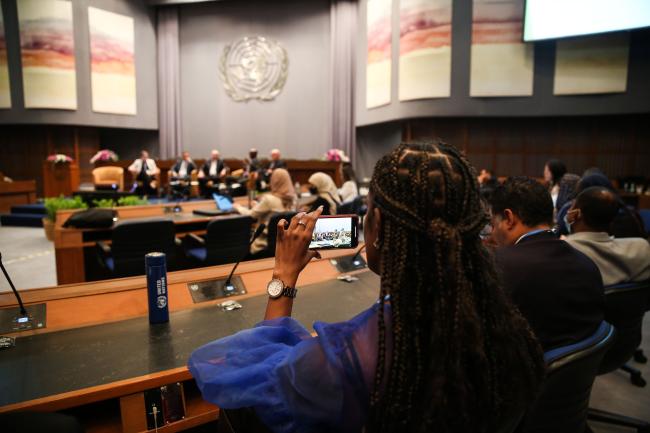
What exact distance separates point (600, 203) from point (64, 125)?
516 inches

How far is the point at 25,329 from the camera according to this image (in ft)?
5.15

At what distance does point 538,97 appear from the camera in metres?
8.89

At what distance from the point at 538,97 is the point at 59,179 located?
34.5 ft

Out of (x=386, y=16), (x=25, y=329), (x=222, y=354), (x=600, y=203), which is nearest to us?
(x=222, y=354)

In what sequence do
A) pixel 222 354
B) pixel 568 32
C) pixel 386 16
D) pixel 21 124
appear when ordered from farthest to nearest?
pixel 21 124, pixel 386 16, pixel 568 32, pixel 222 354

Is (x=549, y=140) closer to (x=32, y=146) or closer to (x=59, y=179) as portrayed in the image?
(x=59, y=179)

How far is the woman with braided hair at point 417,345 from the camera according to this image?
74cm

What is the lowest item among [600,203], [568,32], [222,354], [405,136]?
[222,354]

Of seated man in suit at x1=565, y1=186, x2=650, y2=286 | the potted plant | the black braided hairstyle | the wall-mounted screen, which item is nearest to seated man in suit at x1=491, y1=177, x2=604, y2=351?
seated man in suit at x1=565, y1=186, x2=650, y2=286

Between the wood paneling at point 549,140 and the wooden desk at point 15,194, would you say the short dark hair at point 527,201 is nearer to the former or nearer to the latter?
the wood paneling at point 549,140

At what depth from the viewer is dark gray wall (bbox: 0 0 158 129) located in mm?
11062

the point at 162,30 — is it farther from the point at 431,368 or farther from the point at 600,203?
the point at 431,368

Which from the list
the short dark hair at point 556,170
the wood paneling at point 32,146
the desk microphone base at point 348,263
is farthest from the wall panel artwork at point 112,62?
the desk microphone base at point 348,263

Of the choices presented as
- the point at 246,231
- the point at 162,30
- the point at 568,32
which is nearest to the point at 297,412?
the point at 246,231
